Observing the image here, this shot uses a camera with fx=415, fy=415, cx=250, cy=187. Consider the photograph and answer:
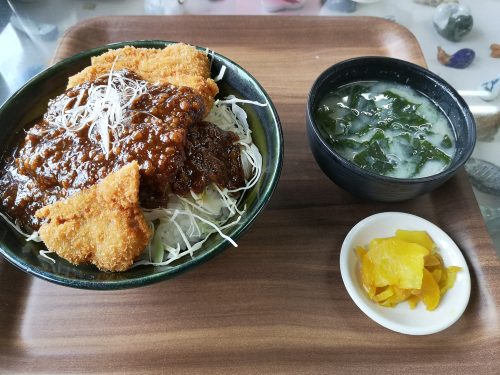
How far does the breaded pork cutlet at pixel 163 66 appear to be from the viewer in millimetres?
1579

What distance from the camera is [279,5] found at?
2.90m

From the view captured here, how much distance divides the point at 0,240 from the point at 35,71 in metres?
1.53

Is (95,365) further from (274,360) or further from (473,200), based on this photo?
(473,200)

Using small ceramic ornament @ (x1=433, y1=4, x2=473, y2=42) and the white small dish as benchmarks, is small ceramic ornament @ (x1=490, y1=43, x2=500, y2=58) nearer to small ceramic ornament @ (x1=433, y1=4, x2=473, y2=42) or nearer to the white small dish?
small ceramic ornament @ (x1=433, y1=4, x2=473, y2=42)

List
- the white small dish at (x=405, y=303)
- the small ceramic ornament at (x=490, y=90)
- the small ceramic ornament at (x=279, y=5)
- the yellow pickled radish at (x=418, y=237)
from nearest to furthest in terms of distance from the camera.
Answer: the white small dish at (x=405, y=303)
the yellow pickled radish at (x=418, y=237)
the small ceramic ornament at (x=490, y=90)
the small ceramic ornament at (x=279, y=5)

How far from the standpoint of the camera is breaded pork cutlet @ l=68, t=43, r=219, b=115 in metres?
1.58

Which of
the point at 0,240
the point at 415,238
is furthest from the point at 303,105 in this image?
the point at 0,240

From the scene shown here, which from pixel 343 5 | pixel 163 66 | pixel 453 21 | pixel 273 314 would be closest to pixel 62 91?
pixel 163 66

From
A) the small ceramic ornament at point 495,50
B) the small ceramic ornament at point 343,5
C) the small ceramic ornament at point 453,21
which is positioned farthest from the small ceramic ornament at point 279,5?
the small ceramic ornament at point 495,50

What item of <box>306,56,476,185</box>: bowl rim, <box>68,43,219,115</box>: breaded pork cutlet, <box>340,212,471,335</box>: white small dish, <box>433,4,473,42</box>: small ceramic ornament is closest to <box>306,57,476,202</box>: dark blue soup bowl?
<box>306,56,476,185</box>: bowl rim

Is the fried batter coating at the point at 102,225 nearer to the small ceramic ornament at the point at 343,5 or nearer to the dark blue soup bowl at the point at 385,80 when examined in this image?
the dark blue soup bowl at the point at 385,80

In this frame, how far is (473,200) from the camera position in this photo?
1.70 meters

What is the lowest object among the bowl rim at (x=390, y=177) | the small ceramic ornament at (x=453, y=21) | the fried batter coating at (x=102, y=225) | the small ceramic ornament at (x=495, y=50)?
the small ceramic ornament at (x=495, y=50)

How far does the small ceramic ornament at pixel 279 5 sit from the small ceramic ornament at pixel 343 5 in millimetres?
216
